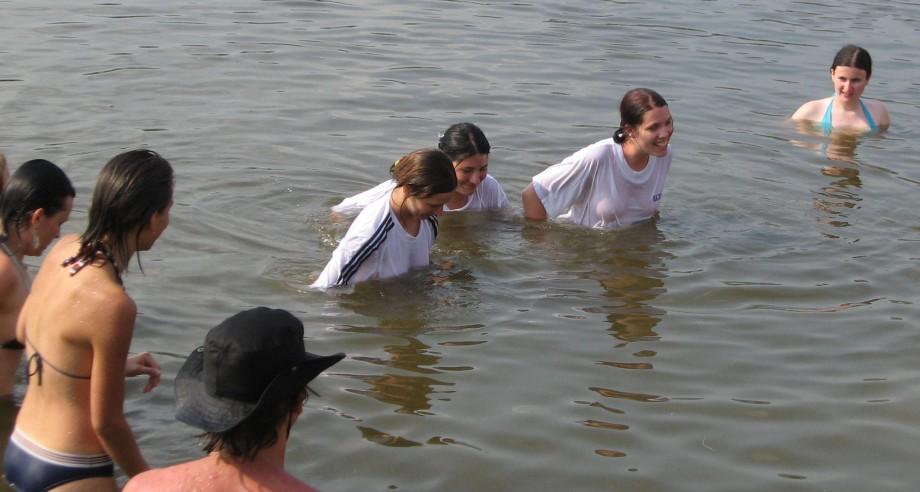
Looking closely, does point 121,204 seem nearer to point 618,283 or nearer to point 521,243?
point 618,283

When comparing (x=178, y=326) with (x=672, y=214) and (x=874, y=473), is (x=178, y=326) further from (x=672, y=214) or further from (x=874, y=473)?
(x=672, y=214)

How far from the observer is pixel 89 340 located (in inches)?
144

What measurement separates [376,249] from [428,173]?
0.58 meters

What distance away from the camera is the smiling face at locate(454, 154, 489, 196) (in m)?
7.52

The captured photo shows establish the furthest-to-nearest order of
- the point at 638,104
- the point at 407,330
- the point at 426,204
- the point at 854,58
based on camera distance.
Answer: the point at 854,58
the point at 638,104
the point at 407,330
the point at 426,204

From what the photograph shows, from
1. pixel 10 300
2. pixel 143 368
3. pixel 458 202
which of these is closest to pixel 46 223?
pixel 10 300

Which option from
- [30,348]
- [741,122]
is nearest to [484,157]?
[30,348]

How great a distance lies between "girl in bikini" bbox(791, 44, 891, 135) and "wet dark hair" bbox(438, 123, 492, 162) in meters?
5.09

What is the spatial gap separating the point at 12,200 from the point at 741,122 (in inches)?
338

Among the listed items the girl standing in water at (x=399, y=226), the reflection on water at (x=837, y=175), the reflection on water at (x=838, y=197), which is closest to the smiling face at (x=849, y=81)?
→ the reflection on water at (x=837, y=175)

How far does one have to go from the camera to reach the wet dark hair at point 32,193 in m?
4.40

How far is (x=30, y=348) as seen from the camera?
152 inches

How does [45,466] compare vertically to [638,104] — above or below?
below

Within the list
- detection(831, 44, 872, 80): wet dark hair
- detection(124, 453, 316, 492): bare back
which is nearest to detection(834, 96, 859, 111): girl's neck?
detection(831, 44, 872, 80): wet dark hair
